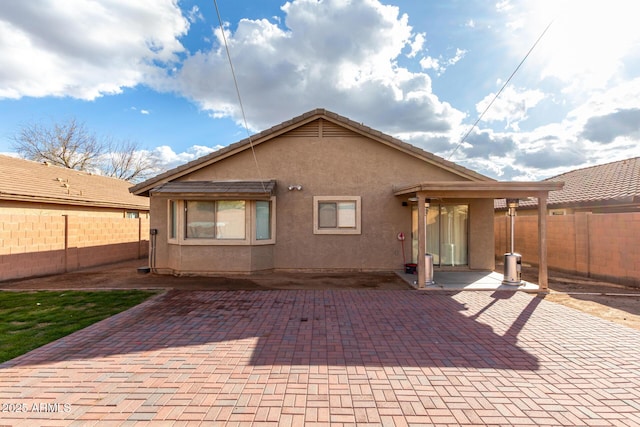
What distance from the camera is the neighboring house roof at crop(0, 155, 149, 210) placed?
11.2 m

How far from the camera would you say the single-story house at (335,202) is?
1133cm

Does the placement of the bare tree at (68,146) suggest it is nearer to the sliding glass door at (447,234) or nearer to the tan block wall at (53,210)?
the tan block wall at (53,210)

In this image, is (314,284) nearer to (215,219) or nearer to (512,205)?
(215,219)

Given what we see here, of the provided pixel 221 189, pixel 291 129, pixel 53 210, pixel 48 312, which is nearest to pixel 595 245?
pixel 291 129

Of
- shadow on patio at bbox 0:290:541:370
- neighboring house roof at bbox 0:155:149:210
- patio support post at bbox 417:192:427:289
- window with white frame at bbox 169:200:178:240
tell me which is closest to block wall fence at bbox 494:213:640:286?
shadow on patio at bbox 0:290:541:370

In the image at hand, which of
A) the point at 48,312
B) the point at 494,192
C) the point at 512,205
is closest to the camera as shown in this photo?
the point at 48,312

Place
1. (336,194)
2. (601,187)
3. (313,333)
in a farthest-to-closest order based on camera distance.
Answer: (601,187) < (336,194) < (313,333)

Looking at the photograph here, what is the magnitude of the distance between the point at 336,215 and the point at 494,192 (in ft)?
17.6

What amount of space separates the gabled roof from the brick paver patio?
20.2ft

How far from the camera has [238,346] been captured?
4.84 m

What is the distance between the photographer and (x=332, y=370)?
4047 mm

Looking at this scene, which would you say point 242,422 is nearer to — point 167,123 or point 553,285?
point 553,285

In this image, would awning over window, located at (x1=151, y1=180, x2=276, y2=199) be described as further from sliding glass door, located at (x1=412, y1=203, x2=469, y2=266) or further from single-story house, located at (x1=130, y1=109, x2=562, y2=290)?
sliding glass door, located at (x1=412, y1=203, x2=469, y2=266)

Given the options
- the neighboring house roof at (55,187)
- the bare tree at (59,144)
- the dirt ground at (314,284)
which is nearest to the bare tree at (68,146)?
the bare tree at (59,144)
